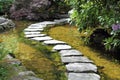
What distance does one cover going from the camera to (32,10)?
11.0 metres

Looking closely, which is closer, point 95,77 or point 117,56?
point 95,77

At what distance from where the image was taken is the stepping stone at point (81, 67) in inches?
197

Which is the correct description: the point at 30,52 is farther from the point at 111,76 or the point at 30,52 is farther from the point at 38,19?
the point at 38,19

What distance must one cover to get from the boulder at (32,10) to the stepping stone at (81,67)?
5655mm

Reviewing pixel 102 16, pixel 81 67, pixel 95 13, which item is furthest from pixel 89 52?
pixel 81 67

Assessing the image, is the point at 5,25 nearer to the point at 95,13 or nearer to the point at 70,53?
the point at 70,53

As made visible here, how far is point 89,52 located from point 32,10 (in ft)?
16.2

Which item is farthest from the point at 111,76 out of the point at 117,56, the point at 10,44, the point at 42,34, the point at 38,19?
the point at 38,19

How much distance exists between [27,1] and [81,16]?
4.84 meters

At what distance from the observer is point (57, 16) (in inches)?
443

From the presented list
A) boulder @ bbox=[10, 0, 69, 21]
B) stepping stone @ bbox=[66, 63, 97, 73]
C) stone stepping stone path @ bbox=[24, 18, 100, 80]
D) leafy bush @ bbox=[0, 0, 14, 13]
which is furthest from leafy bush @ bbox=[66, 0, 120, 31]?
leafy bush @ bbox=[0, 0, 14, 13]

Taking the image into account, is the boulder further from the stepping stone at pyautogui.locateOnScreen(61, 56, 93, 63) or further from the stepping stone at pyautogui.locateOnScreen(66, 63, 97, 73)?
the stepping stone at pyautogui.locateOnScreen(66, 63, 97, 73)

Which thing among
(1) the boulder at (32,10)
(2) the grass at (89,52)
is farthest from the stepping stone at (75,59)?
(1) the boulder at (32,10)

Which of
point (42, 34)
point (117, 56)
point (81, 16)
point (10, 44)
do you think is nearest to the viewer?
point (10, 44)
